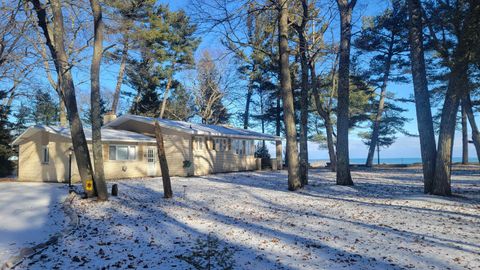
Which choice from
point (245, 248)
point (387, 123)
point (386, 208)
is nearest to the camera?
point (245, 248)

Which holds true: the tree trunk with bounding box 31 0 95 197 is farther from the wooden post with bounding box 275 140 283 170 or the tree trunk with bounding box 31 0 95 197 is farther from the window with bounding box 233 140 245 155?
the wooden post with bounding box 275 140 283 170

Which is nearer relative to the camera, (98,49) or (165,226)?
(165,226)

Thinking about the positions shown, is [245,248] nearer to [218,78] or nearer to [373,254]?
[373,254]

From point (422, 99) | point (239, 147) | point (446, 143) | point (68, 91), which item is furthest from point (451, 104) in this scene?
point (239, 147)

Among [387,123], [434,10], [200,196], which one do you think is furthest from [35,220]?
[387,123]

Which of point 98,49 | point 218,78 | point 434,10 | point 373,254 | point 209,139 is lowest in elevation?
point 373,254

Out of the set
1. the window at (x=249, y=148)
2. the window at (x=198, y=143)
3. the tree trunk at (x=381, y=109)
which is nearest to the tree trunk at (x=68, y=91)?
the window at (x=198, y=143)

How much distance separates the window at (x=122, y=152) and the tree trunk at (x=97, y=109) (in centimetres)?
812

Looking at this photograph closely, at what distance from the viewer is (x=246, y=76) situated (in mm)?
32812

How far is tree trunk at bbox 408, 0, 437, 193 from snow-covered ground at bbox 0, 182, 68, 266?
10377 millimetres

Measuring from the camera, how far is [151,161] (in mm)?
20203

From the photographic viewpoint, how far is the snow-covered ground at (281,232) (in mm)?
4984

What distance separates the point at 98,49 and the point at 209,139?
12.0 meters

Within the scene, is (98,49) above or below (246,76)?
below
